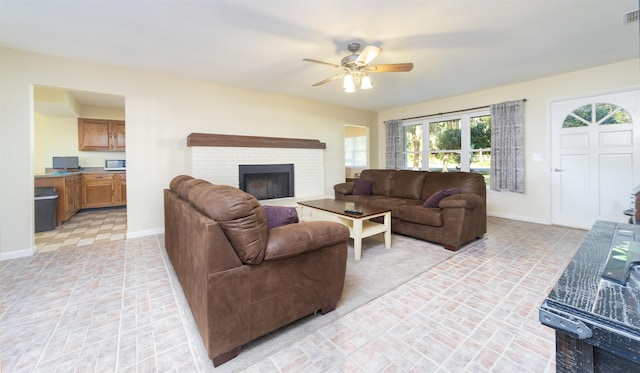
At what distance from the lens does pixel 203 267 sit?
1.33 metres

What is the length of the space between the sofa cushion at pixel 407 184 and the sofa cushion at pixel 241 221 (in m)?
3.37

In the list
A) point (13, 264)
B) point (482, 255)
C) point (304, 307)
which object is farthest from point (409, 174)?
point (13, 264)

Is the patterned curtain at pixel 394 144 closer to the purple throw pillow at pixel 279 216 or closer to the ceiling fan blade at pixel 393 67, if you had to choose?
the ceiling fan blade at pixel 393 67

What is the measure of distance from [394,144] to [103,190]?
6819 millimetres

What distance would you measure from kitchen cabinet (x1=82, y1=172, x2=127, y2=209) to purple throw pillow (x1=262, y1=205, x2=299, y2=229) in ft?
19.1

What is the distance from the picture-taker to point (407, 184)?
4.38 metres

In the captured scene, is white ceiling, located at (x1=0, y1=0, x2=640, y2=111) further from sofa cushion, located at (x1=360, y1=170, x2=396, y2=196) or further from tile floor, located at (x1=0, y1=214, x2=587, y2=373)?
tile floor, located at (x1=0, y1=214, x2=587, y2=373)

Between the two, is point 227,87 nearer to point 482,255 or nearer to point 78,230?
point 78,230

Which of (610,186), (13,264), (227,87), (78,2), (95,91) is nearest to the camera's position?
(78,2)

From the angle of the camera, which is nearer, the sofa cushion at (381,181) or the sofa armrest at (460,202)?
the sofa armrest at (460,202)

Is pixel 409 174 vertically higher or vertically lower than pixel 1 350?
higher

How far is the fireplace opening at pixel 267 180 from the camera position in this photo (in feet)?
15.2

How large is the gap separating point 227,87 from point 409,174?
11.5 feet

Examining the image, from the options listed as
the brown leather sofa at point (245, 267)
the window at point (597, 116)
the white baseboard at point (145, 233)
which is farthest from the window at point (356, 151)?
the brown leather sofa at point (245, 267)
